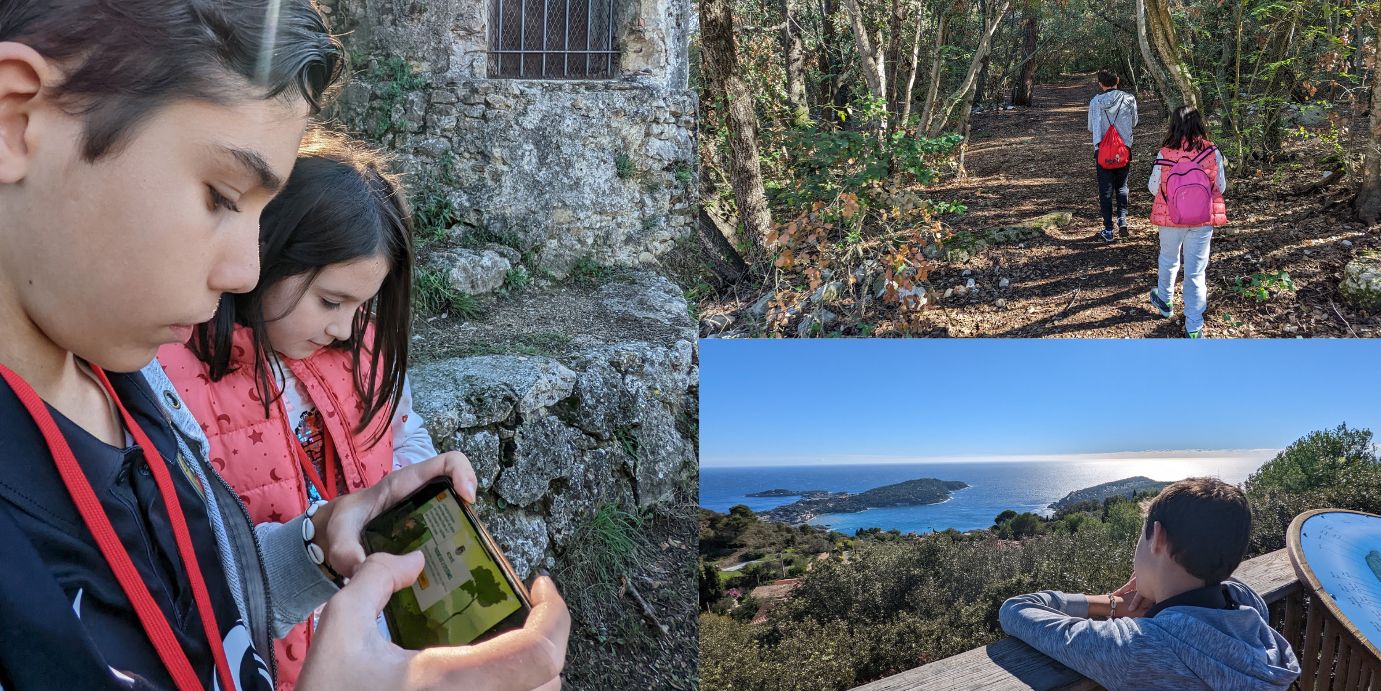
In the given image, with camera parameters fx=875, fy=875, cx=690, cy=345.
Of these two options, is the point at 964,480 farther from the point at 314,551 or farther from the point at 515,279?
the point at 515,279

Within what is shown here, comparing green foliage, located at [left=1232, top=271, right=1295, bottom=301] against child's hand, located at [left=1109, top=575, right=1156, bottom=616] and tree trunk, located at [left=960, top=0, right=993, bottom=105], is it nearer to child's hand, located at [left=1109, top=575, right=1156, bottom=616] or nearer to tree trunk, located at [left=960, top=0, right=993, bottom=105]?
tree trunk, located at [left=960, top=0, right=993, bottom=105]

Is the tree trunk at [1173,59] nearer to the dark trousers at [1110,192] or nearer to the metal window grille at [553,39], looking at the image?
the dark trousers at [1110,192]

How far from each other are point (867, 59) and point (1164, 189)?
163 cm

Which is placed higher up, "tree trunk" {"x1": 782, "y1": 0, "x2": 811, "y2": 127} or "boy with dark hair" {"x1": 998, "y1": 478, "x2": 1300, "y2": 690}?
"tree trunk" {"x1": 782, "y1": 0, "x2": 811, "y2": 127}

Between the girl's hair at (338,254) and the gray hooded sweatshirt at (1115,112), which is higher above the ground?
the gray hooded sweatshirt at (1115,112)

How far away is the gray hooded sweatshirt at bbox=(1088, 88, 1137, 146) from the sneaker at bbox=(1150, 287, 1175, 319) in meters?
0.81

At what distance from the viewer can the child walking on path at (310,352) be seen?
1188 mm

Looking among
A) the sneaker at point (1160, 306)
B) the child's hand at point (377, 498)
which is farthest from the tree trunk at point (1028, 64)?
the child's hand at point (377, 498)

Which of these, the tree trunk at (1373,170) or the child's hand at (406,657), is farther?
the tree trunk at (1373,170)

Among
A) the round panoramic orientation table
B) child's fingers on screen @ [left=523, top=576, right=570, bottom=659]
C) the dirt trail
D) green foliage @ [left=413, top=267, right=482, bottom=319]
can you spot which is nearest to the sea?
the round panoramic orientation table

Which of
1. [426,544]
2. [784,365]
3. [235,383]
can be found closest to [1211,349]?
[784,365]

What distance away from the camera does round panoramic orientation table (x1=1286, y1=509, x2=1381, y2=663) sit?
141cm

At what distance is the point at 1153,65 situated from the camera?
14.3ft

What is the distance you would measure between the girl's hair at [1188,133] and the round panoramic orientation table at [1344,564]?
296cm
